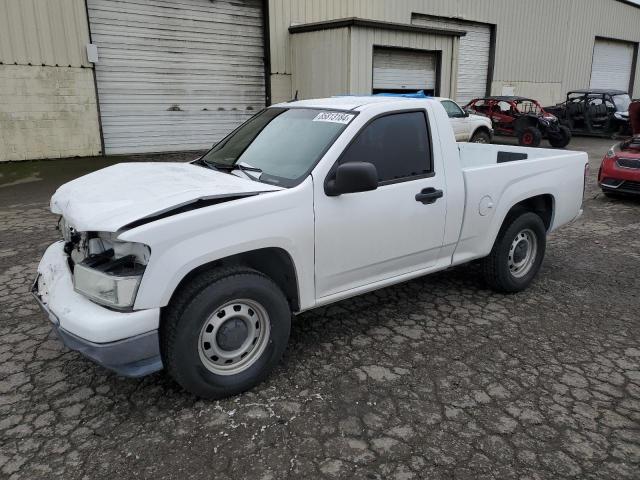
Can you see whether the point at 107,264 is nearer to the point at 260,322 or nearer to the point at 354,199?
the point at 260,322

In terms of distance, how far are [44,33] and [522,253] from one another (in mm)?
10922

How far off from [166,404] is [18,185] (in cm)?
877

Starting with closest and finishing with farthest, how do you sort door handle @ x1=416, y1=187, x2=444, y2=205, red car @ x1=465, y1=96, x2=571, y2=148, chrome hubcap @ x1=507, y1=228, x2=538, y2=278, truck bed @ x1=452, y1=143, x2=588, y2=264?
door handle @ x1=416, y1=187, x2=444, y2=205 → truck bed @ x1=452, y1=143, x2=588, y2=264 → chrome hubcap @ x1=507, y1=228, x2=538, y2=278 → red car @ x1=465, y1=96, x2=571, y2=148

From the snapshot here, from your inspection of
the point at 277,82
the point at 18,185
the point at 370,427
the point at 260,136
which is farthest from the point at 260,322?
the point at 277,82

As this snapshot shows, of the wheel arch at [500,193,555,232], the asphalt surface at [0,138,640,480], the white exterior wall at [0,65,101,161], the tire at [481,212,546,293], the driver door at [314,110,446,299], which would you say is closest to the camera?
the asphalt surface at [0,138,640,480]

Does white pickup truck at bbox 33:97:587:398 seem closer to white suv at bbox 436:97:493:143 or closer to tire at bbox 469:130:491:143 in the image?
white suv at bbox 436:97:493:143

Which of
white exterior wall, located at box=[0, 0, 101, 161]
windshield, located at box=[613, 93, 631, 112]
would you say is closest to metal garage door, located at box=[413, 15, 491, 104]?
windshield, located at box=[613, 93, 631, 112]

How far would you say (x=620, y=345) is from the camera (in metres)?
4.00

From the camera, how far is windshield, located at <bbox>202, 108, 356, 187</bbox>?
142 inches

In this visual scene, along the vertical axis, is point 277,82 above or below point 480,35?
below

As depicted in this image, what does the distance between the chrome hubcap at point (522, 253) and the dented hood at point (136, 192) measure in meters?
2.67

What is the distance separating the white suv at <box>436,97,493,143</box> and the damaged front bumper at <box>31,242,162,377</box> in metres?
12.7

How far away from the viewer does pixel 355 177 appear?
10.8ft

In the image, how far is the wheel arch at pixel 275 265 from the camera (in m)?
3.33
